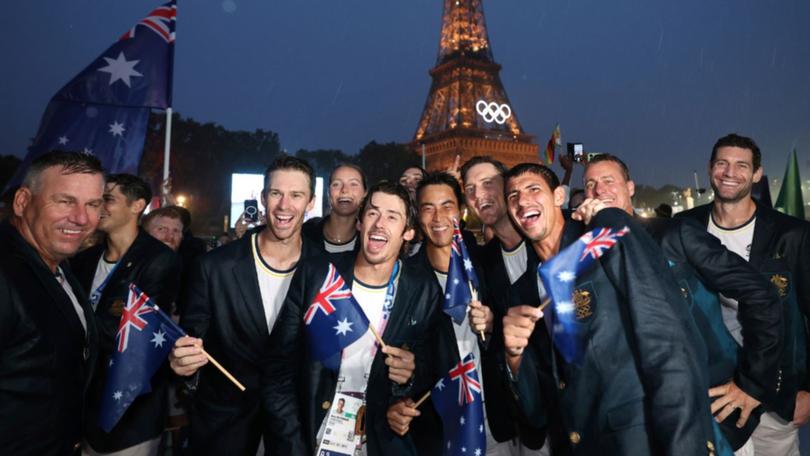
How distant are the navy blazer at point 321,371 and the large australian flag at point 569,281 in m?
1.17

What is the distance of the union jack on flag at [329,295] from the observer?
127 inches

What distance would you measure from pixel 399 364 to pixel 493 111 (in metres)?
62.9

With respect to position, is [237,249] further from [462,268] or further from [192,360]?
[462,268]

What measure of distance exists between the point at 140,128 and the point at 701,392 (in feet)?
31.6

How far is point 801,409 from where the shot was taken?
3975 millimetres

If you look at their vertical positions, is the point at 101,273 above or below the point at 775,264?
below

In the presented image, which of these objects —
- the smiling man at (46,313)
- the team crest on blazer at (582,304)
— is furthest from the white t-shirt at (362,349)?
the smiling man at (46,313)

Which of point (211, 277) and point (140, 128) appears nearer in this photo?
point (211, 277)

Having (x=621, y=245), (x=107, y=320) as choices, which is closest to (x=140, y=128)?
(x=107, y=320)

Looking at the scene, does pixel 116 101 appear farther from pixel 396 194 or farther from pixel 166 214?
pixel 396 194

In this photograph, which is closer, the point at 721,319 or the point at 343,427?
the point at 343,427

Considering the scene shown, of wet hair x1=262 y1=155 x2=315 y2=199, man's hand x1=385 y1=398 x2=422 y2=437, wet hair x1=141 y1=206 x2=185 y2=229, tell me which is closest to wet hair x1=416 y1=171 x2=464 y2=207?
wet hair x1=262 y1=155 x2=315 y2=199

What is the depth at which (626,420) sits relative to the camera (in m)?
2.49

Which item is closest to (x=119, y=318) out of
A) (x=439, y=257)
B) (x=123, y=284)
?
(x=123, y=284)
